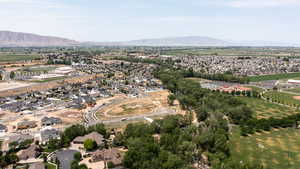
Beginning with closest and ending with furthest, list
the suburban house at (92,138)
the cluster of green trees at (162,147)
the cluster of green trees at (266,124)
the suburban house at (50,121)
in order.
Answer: the cluster of green trees at (162,147), the suburban house at (92,138), the cluster of green trees at (266,124), the suburban house at (50,121)

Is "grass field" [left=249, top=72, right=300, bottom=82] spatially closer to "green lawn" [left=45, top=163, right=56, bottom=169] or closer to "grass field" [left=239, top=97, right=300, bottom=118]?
"grass field" [left=239, top=97, right=300, bottom=118]

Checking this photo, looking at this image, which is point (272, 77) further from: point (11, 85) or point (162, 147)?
point (11, 85)

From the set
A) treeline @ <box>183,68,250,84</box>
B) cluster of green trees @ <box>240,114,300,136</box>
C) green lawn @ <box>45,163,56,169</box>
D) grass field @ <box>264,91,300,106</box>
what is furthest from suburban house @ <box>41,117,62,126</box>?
treeline @ <box>183,68,250,84</box>

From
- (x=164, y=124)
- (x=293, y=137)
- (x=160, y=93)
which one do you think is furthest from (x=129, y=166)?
(x=160, y=93)

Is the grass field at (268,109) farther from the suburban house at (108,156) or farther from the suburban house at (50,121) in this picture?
the suburban house at (50,121)

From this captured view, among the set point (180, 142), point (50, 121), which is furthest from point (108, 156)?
point (50, 121)

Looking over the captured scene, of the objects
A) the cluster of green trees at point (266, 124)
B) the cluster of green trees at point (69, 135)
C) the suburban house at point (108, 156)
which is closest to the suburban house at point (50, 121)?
the cluster of green trees at point (69, 135)
